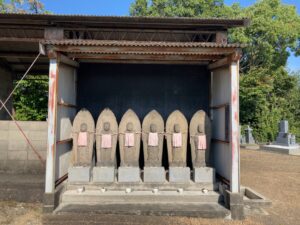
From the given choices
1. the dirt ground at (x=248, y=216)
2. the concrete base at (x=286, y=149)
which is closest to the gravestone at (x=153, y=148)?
the dirt ground at (x=248, y=216)

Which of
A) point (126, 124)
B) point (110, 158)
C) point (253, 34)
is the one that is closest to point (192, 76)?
point (126, 124)

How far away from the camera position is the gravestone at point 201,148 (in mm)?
6148

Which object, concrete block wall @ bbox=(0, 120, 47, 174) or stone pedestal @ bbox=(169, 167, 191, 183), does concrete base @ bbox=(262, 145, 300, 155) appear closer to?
stone pedestal @ bbox=(169, 167, 191, 183)

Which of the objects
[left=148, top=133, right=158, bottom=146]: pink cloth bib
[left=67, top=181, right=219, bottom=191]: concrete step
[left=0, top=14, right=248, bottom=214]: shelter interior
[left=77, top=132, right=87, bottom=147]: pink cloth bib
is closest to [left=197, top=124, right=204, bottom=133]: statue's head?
[left=0, top=14, right=248, bottom=214]: shelter interior

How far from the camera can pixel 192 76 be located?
25.4 ft

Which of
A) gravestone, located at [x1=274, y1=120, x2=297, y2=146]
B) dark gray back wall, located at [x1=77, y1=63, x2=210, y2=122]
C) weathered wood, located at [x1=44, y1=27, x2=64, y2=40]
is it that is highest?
weathered wood, located at [x1=44, y1=27, x2=64, y2=40]

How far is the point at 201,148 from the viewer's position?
6.30 metres

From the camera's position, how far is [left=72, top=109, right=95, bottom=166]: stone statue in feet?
20.4

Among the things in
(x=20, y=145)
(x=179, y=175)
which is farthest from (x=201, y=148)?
(x=20, y=145)

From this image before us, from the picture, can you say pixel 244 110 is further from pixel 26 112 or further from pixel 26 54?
pixel 26 54

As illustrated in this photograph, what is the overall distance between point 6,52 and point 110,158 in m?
→ 5.19

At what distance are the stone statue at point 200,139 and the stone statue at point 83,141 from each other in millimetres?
2278

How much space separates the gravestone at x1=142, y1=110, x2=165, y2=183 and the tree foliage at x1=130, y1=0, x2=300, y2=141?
14253 mm

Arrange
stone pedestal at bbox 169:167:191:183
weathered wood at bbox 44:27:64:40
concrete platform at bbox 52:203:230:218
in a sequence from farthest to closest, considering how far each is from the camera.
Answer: weathered wood at bbox 44:27:64:40 → stone pedestal at bbox 169:167:191:183 → concrete platform at bbox 52:203:230:218
